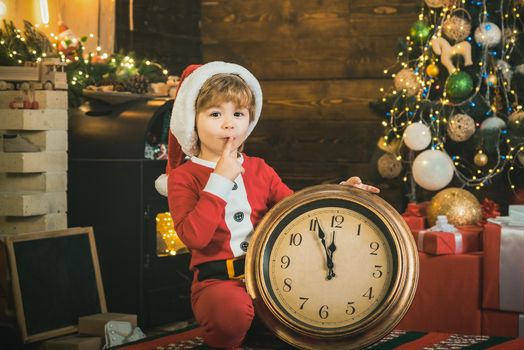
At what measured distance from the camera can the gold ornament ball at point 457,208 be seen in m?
3.54

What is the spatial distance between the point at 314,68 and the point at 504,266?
7.09 ft

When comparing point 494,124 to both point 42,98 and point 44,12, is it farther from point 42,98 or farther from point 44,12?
point 44,12

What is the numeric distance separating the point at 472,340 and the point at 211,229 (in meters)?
0.80

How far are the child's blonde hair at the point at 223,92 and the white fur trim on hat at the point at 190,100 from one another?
2 cm

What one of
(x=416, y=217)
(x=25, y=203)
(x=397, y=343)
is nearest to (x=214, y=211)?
(x=397, y=343)

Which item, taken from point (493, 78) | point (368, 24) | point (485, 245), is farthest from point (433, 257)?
point (368, 24)

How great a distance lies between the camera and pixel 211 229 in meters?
2.21

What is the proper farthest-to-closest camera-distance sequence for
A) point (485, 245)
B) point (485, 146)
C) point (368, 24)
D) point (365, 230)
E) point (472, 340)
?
point (368, 24), point (485, 146), point (485, 245), point (472, 340), point (365, 230)

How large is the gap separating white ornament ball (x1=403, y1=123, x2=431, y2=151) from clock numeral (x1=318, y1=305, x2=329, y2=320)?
184 cm

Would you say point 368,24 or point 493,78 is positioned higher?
point 368,24

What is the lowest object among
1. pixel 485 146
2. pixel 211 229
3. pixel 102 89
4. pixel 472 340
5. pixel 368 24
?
pixel 472 340

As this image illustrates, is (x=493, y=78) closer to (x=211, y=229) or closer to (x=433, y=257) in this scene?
(x=433, y=257)

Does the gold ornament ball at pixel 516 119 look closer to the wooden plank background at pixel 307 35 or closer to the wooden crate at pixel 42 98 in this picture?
the wooden plank background at pixel 307 35

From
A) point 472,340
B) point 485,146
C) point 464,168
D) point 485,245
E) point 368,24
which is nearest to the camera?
point 472,340
